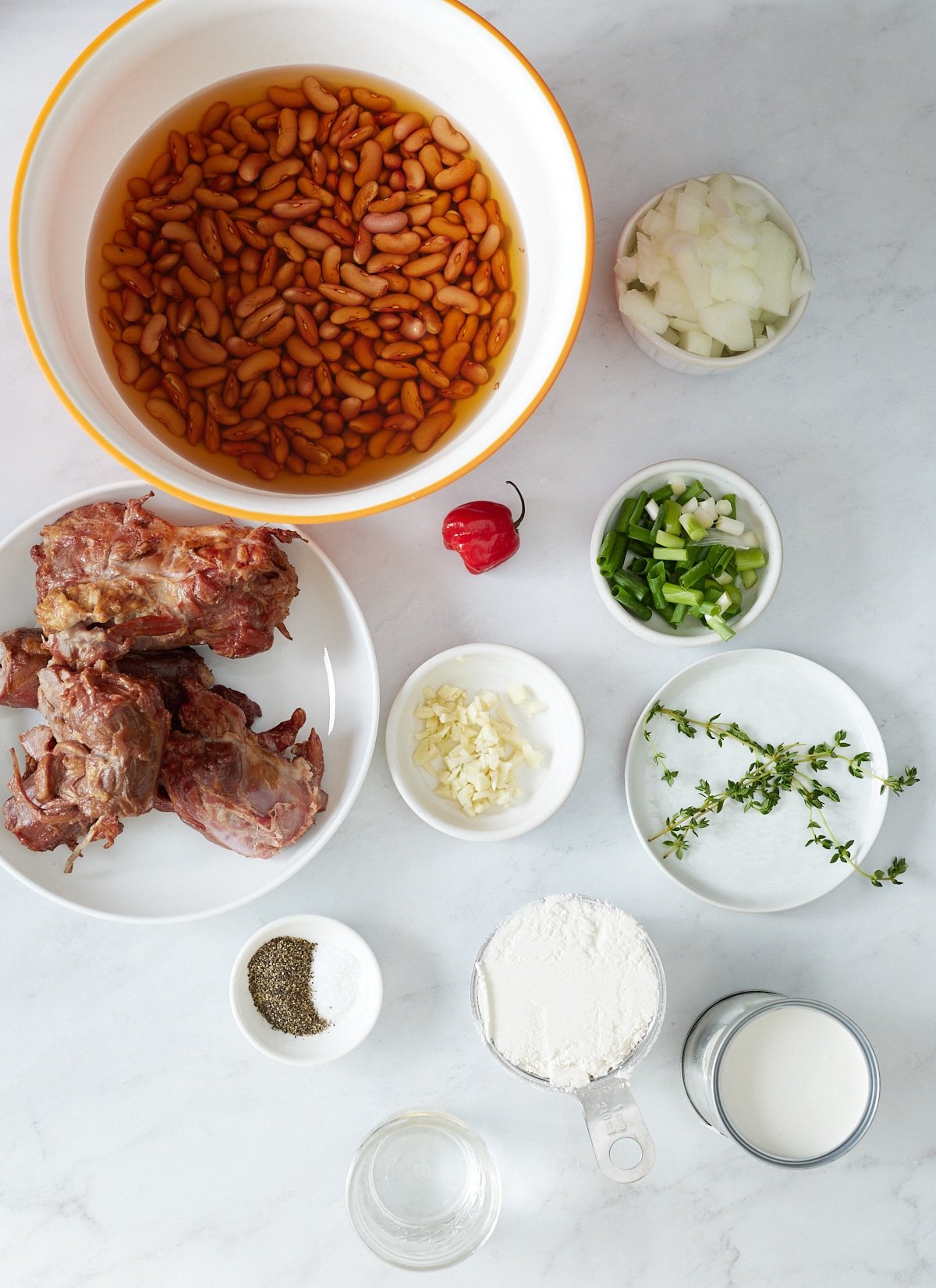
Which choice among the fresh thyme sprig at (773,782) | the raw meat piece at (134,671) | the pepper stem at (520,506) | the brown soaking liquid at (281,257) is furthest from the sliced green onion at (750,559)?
the raw meat piece at (134,671)

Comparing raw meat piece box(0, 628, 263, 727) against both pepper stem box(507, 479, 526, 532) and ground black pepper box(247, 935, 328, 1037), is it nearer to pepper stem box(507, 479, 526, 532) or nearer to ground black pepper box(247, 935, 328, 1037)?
ground black pepper box(247, 935, 328, 1037)

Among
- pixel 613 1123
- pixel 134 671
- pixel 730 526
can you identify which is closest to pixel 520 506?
pixel 730 526

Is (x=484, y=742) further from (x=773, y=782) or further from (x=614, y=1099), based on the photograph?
(x=614, y=1099)

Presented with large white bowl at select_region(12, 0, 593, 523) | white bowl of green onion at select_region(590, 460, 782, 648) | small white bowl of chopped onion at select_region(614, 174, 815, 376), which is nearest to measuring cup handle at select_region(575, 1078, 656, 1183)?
white bowl of green onion at select_region(590, 460, 782, 648)

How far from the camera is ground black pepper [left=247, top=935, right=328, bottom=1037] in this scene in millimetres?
1811

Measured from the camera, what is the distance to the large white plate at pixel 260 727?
1.68 meters

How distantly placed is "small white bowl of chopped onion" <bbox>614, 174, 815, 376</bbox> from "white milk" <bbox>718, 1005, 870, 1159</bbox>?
48.1 inches

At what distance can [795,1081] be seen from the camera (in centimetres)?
180

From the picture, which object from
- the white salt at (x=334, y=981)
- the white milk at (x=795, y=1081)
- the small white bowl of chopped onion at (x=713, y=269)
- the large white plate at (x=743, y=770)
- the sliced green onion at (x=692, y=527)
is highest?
the small white bowl of chopped onion at (x=713, y=269)

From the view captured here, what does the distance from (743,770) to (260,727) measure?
0.93m

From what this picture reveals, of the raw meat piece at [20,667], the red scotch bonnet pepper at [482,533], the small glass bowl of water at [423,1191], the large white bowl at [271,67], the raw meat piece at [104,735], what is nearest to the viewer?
the large white bowl at [271,67]

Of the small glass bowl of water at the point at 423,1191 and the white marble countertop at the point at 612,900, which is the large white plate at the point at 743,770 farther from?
the small glass bowl of water at the point at 423,1191

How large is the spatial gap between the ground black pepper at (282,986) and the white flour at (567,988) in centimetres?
34

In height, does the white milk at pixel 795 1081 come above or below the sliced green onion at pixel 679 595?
below
